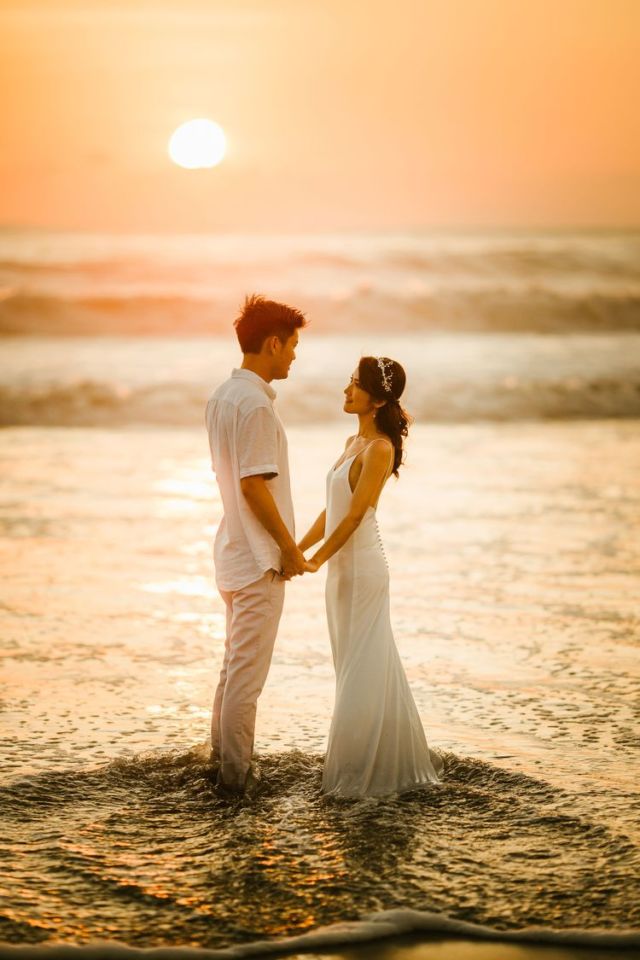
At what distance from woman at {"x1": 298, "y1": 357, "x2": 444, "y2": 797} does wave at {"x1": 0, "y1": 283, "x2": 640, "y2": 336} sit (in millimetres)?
30719

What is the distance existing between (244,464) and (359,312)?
3293 centimetres

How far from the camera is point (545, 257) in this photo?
147ft

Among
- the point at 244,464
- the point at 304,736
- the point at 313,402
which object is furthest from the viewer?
the point at 313,402

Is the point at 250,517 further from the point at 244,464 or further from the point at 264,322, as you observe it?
the point at 264,322

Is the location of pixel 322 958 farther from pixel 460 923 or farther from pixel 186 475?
pixel 186 475

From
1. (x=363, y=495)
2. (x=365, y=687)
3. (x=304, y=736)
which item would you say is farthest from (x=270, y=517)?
(x=304, y=736)

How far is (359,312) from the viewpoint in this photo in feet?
122

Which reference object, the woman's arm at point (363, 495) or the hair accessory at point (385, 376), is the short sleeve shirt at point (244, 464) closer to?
the woman's arm at point (363, 495)

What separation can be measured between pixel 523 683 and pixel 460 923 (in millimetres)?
2782

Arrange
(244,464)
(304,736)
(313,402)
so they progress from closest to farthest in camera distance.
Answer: (244,464) → (304,736) → (313,402)

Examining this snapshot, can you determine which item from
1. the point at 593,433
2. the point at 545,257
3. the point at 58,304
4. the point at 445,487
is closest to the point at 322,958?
the point at 445,487

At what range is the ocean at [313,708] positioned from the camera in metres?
3.76

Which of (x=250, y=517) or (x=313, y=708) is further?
(x=313, y=708)

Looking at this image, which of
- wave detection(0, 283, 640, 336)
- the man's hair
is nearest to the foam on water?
the man's hair
